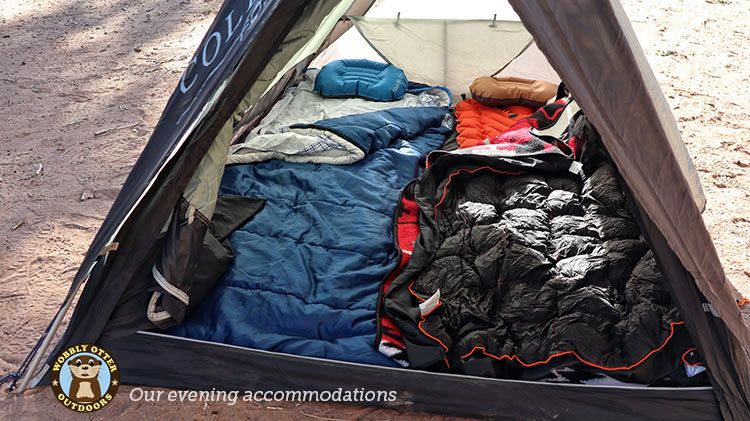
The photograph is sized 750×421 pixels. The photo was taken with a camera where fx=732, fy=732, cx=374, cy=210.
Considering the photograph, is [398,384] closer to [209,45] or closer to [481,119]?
[209,45]

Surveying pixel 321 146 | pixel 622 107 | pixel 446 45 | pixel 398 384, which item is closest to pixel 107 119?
pixel 321 146

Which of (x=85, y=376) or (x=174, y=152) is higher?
A: (x=174, y=152)

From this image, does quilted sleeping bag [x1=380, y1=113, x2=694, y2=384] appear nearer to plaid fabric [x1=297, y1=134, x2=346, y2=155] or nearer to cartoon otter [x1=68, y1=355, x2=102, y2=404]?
plaid fabric [x1=297, y1=134, x2=346, y2=155]

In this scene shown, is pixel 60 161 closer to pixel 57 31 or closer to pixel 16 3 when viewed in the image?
pixel 57 31

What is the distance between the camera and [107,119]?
4199 mm

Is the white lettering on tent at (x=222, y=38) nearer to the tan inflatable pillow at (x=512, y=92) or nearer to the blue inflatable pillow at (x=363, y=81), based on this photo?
the blue inflatable pillow at (x=363, y=81)

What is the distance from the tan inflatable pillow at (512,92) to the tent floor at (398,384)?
1955 millimetres

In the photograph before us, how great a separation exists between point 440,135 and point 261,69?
159cm

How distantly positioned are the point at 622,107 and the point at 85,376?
1856mm

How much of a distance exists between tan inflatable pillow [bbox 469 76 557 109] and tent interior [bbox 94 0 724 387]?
17cm

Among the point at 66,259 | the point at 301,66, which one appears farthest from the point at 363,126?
the point at 66,259

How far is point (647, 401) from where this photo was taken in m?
2.20

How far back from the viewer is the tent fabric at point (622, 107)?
6.23 ft

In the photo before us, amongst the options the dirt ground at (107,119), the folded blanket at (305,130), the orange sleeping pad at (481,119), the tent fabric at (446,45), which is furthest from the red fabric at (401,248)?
the tent fabric at (446,45)
